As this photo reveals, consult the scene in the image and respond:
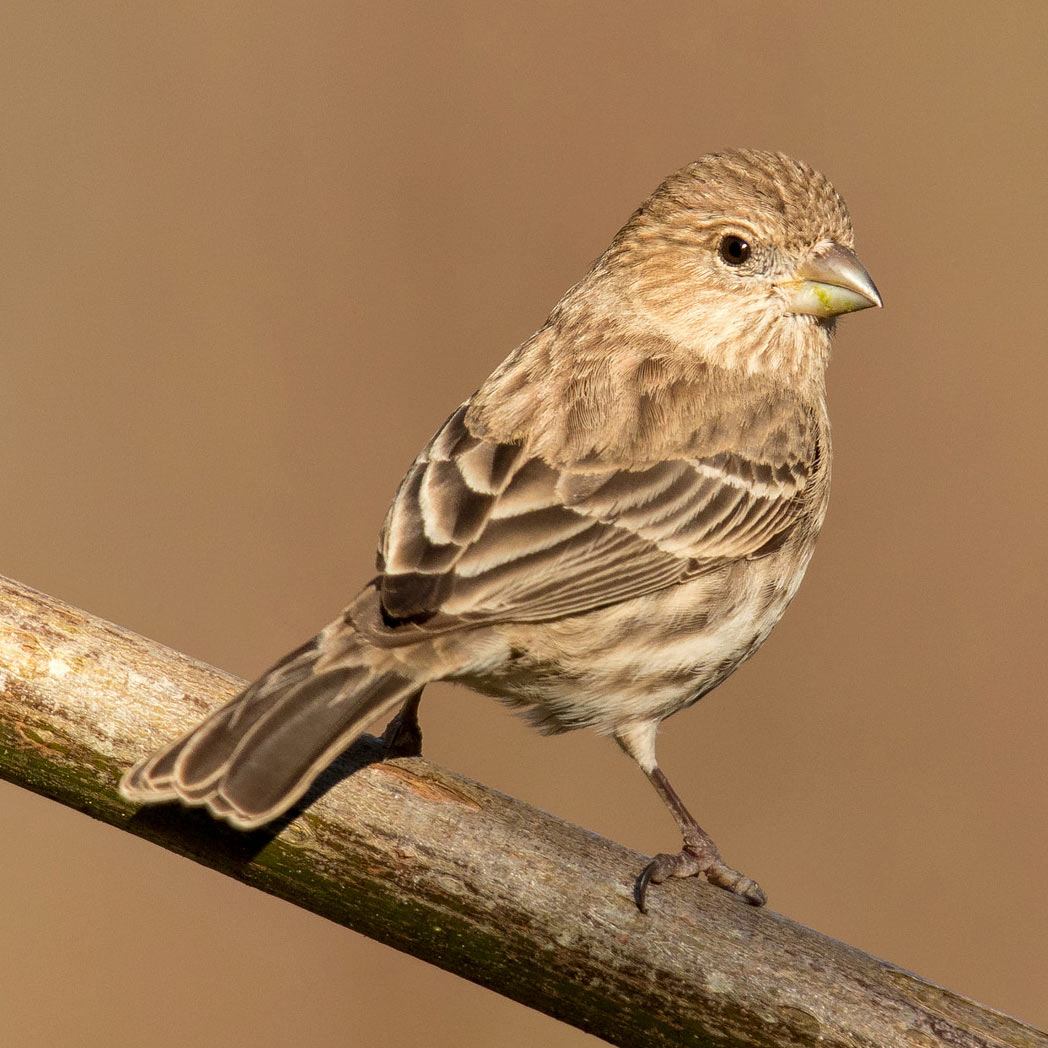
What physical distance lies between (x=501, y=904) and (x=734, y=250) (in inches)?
85.2

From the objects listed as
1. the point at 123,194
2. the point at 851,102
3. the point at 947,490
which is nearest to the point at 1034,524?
the point at 947,490

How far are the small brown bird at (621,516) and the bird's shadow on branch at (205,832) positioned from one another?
148 mm

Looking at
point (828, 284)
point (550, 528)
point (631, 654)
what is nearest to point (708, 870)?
point (631, 654)

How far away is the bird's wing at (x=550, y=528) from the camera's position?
3717mm

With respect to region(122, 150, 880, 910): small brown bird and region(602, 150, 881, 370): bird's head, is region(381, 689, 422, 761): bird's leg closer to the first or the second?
region(122, 150, 880, 910): small brown bird

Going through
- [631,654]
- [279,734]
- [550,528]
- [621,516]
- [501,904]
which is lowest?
[501,904]

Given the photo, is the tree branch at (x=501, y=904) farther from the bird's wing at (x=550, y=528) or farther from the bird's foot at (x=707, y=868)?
the bird's wing at (x=550, y=528)

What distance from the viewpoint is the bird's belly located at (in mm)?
3939

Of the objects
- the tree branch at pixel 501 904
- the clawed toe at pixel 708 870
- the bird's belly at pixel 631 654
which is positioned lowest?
the tree branch at pixel 501 904

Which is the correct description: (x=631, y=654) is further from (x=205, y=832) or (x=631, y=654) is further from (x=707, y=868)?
(x=205, y=832)

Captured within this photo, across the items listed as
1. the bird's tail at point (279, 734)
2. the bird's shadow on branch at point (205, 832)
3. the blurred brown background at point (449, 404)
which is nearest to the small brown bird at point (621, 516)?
the bird's tail at point (279, 734)

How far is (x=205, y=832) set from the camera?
3.34 m

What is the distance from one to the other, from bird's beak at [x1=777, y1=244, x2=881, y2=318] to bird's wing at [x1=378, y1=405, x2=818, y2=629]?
19.0 inches

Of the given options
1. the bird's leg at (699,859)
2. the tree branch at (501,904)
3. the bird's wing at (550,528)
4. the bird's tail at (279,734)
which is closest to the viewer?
the bird's tail at (279,734)
